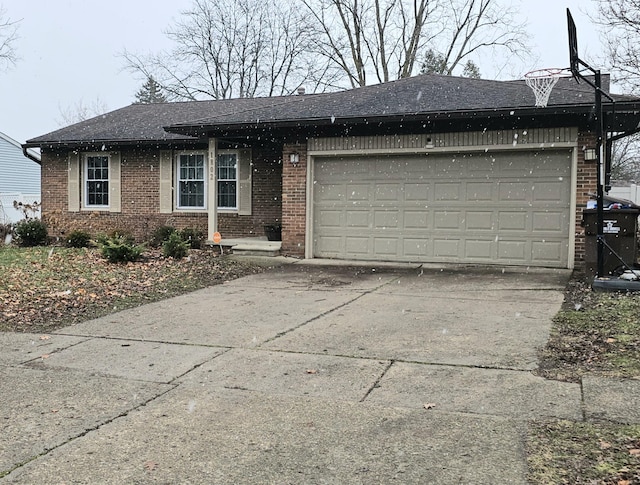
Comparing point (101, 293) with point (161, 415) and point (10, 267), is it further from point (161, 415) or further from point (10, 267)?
point (161, 415)

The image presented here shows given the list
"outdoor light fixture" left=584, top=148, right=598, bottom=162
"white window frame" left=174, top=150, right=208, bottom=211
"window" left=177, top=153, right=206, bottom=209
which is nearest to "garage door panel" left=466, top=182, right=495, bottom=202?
"outdoor light fixture" left=584, top=148, right=598, bottom=162

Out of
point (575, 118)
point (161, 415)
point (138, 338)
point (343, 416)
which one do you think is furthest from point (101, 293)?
point (575, 118)

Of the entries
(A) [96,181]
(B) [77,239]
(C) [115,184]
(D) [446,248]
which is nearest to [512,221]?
(D) [446,248]

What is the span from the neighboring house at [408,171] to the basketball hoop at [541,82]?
0.19m

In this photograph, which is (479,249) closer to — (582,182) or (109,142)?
(582,182)

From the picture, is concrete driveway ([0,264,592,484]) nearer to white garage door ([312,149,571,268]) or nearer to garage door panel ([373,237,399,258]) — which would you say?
white garage door ([312,149,571,268])

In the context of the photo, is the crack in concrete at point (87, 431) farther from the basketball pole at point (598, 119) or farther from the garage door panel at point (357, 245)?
the garage door panel at point (357, 245)

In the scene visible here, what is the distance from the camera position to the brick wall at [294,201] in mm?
12977

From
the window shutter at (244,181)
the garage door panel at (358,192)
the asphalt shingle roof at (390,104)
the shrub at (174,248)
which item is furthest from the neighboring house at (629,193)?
the shrub at (174,248)

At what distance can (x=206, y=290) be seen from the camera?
957 cm

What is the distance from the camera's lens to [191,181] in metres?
16.1

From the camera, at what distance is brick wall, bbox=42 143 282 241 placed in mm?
15172

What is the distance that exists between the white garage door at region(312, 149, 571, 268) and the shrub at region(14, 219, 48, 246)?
7.96m

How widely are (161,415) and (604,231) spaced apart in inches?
290
